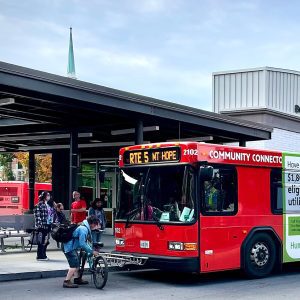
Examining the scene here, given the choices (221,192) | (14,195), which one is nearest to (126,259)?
(221,192)

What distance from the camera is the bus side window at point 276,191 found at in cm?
1384

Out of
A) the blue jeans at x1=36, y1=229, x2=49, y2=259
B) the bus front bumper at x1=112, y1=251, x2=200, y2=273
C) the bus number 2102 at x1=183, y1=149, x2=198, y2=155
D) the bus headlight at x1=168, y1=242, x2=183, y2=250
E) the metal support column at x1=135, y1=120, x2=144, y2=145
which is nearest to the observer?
the bus front bumper at x1=112, y1=251, x2=200, y2=273

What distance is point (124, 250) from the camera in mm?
13180

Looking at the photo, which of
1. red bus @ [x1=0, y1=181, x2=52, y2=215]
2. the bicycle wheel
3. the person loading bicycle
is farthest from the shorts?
red bus @ [x1=0, y1=181, x2=52, y2=215]

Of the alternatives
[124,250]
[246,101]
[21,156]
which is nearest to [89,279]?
[124,250]

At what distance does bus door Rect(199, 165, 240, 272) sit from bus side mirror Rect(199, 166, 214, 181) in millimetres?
26

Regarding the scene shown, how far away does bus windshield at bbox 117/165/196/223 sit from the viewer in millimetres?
12156

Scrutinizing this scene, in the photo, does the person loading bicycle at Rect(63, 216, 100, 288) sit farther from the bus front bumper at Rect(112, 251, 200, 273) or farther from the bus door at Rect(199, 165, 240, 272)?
the bus door at Rect(199, 165, 240, 272)

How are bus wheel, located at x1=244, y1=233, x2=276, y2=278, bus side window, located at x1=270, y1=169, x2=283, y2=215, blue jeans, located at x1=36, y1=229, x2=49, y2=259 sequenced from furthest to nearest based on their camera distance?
blue jeans, located at x1=36, y1=229, x2=49, y2=259 < bus side window, located at x1=270, y1=169, x2=283, y2=215 < bus wheel, located at x1=244, y1=233, x2=276, y2=278

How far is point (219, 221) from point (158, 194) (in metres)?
1.35

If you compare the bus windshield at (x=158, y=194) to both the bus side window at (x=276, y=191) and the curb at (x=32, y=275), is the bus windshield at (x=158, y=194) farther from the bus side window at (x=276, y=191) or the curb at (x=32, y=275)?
the bus side window at (x=276, y=191)

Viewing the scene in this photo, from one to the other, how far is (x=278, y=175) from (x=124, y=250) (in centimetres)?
390

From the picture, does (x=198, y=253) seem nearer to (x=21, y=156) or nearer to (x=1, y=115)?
(x=1, y=115)

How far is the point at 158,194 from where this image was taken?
12.6 meters
